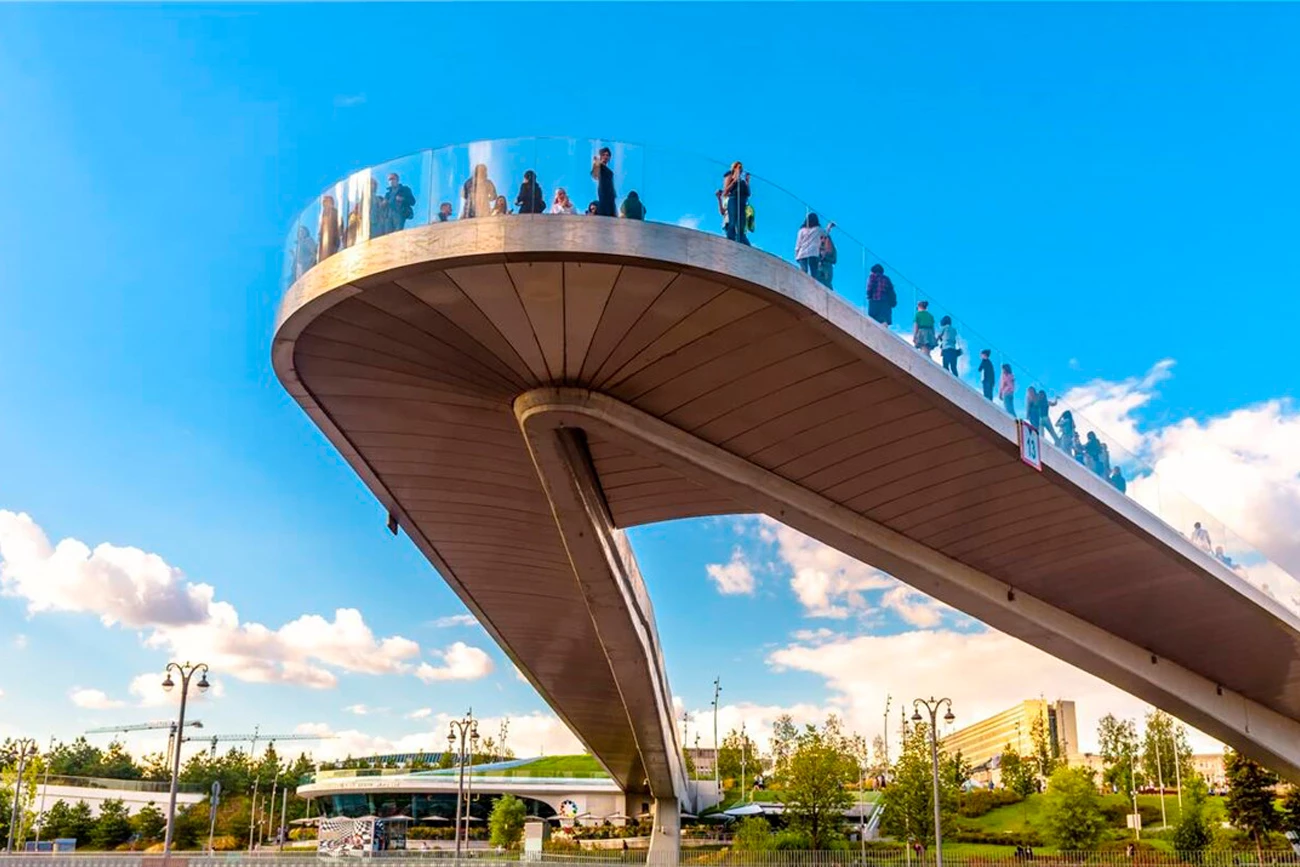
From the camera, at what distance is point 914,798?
50875 millimetres

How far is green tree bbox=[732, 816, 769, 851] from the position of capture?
157 ft

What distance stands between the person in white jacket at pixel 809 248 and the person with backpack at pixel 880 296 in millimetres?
1423

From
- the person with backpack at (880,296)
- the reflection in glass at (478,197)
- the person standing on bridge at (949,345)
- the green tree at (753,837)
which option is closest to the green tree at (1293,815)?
the green tree at (753,837)

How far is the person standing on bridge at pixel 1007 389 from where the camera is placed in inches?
772

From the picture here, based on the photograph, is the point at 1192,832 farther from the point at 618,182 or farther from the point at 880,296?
the point at 618,182

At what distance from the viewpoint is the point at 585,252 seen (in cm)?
1360

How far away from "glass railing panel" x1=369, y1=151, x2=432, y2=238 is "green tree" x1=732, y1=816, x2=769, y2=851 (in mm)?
39582

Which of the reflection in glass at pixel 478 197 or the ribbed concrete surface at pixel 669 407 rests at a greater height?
the reflection in glass at pixel 478 197

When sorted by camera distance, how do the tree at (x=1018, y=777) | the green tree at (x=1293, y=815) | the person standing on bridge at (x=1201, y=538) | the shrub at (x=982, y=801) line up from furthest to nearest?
the tree at (x=1018, y=777)
the shrub at (x=982, y=801)
the green tree at (x=1293, y=815)
the person standing on bridge at (x=1201, y=538)

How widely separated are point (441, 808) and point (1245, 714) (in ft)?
237

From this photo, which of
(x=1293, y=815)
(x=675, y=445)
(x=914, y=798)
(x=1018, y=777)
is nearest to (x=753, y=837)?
(x=914, y=798)

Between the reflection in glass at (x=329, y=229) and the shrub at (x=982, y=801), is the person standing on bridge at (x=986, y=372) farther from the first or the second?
the shrub at (x=982, y=801)

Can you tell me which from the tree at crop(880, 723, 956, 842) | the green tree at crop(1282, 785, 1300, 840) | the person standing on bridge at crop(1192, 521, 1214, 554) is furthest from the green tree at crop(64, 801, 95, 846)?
the person standing on bridge at crop(1192, 521, 1214, 554)

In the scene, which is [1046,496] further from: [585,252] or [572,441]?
[585,252]
